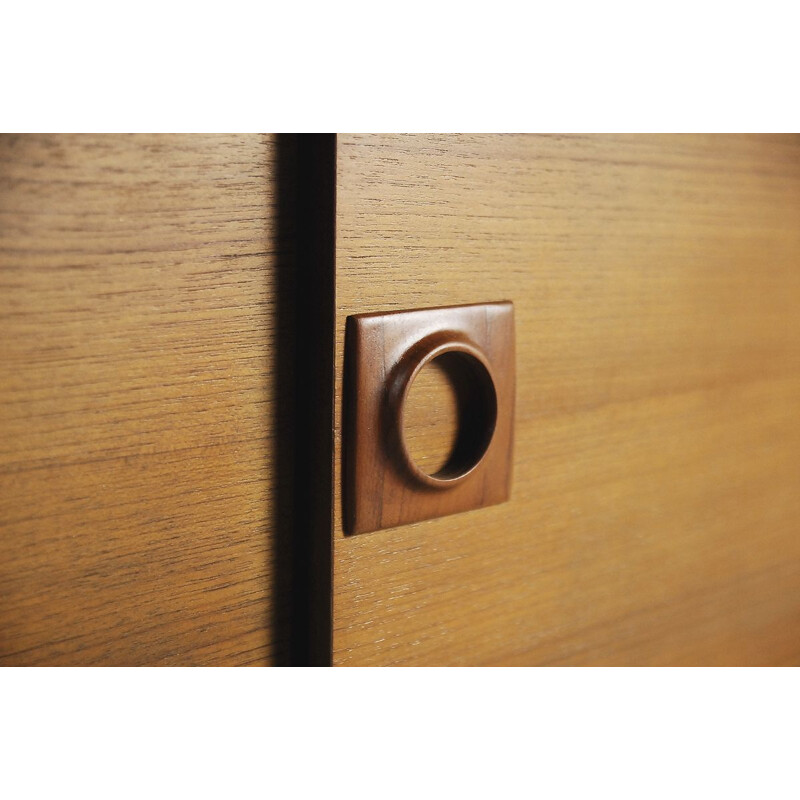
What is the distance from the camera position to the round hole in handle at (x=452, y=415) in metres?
0.38

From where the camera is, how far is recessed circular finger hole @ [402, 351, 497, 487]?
38 cm

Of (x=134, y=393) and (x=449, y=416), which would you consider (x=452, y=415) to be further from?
(x=134, y=393)

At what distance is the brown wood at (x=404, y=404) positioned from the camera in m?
0.36

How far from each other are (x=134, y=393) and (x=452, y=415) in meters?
0.14

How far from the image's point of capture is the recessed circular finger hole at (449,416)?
0.38 metres

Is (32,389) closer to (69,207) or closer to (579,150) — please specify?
(69,207)

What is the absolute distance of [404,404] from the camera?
37 cm

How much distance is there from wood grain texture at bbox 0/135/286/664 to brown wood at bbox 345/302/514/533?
4cm

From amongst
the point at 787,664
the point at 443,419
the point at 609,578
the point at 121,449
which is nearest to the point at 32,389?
the point at 121,449

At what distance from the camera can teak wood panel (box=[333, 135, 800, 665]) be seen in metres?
0.38

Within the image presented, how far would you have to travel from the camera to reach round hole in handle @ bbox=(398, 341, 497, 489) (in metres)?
0.38

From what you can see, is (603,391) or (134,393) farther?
(603,391)

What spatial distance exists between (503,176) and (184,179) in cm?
15

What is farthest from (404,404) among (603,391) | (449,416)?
(603,391)
